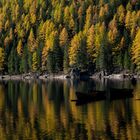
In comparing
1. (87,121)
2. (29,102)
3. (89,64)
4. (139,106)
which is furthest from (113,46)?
(87,121)

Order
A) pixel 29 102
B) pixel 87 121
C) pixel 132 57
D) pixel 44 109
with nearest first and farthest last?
pixel 87 121
pixel 44 109
pixel 29 102
pixel 132 57

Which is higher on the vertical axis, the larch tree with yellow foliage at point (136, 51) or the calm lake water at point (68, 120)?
the larch tree with yellow foliage at point (136, 51)

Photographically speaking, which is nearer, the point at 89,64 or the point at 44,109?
the point at 44,109

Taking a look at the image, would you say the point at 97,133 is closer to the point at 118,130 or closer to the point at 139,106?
the point at 118,130

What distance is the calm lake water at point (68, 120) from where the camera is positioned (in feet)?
194

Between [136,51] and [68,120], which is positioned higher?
[136,51]

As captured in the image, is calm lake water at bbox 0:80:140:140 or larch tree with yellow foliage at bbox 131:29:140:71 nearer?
calm lake water at bbox 0:80:140:140

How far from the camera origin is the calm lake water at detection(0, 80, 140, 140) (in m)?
59.1

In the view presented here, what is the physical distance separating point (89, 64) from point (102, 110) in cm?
11590

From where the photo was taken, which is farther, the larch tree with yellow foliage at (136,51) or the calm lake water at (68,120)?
the larch tree with yellow foliage at (136,51)

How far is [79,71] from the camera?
189625 mm

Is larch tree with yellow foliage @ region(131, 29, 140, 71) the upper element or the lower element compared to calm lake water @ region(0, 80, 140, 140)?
upper

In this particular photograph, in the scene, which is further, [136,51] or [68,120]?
[136,51]

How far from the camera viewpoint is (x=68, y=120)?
2746 inches
